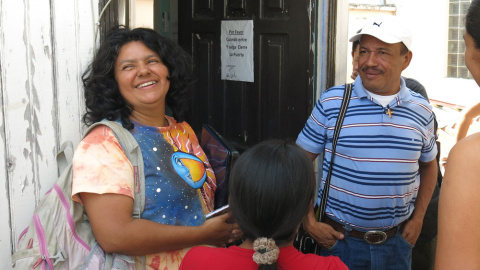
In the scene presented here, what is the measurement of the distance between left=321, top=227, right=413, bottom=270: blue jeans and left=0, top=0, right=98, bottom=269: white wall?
143 centimetres

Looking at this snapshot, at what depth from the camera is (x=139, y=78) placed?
227 centimetres

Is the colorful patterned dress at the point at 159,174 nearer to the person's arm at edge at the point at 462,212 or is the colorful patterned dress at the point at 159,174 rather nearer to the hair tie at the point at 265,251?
the hair tie at the point at 265,251

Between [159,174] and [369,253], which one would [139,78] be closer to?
[159,174]

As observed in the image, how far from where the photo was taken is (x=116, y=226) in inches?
77.7

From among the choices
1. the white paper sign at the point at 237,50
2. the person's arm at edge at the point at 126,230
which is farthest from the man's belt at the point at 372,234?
the white paper sign at the point at 237,50

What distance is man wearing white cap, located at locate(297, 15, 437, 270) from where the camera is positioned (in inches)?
104

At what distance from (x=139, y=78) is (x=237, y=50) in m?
1.95

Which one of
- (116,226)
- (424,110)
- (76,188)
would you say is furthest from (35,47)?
(424,110)

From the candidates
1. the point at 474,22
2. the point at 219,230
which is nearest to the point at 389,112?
the point at 219,230

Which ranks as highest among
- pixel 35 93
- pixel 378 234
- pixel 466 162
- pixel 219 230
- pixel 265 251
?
pixel 35 93

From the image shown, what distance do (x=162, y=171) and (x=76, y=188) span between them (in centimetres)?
35

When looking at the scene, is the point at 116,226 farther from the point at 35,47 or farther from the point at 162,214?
the point at 35,47

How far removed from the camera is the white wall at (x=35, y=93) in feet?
6.98

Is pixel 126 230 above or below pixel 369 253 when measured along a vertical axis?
above
